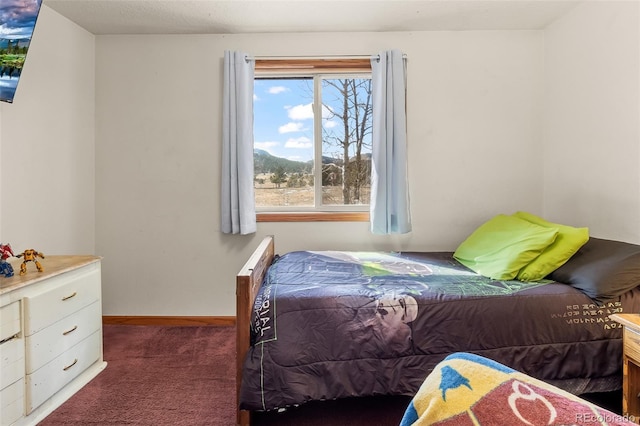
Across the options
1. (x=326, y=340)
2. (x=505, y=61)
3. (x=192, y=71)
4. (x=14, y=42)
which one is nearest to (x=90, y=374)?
(x=326, y=340)

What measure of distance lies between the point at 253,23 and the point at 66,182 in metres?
1.83

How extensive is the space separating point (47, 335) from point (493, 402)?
1.96 m

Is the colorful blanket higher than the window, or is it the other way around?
the window

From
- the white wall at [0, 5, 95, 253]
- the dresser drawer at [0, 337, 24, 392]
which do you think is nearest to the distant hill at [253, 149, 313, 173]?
the white wall at [0, 5, 95, 253]

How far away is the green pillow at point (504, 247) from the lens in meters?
1.87

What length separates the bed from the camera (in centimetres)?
146

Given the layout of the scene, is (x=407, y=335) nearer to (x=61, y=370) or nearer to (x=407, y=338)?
(x=407, y=338)

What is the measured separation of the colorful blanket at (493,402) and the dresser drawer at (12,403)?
69.1 inches

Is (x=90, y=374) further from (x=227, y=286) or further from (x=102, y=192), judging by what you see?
(x=102, y=192)

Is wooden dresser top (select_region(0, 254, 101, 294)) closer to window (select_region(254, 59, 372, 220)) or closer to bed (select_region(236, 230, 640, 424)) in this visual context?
bed (select_region(236, 230, 640, 424))

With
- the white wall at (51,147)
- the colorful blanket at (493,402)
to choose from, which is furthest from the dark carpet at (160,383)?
the colorful blanket at (493,402)

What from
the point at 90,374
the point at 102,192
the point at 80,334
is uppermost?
the point at 102,192

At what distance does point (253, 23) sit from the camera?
2.59 meters

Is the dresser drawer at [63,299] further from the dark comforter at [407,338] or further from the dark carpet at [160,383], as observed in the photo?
the dark comforter at [407,338]
